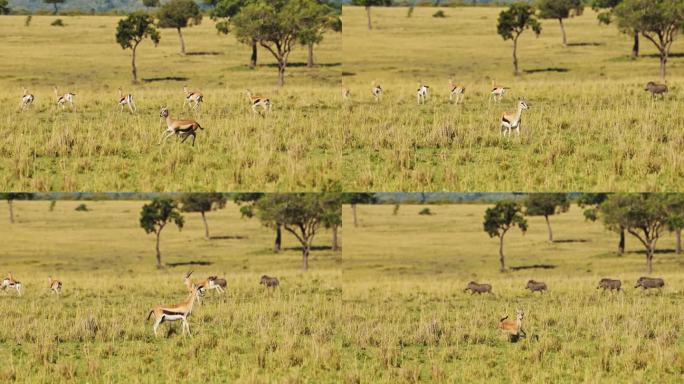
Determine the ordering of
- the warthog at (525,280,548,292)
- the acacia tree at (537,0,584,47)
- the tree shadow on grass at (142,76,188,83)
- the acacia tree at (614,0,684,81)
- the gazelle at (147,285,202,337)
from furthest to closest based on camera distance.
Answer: the acacia tree at (537,0,584,47) < the tree shadow on grass at (142,76,188,83) < the acacia tree at (614,0,684,81) < the warthog at (525,280,548,292) < the gazelle at (147,285,202,337)

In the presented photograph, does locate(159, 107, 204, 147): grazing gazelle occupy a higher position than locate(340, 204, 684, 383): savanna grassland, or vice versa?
locate(159, 107, 204, 147): grazing gazelle

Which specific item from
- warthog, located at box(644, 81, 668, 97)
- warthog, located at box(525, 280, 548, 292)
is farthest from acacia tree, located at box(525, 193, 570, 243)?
warthog, located at box(525, 280, 548, 292)

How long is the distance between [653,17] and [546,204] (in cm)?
1709

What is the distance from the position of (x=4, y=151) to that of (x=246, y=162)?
6180 mm

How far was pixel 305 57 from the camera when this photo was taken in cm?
8706

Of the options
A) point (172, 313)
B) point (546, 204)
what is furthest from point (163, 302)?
point (546, 204)

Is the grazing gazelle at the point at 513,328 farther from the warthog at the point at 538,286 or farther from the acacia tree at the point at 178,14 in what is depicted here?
the acacia tree at the point at 178,14

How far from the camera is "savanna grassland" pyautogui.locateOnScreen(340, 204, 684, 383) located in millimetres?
19516

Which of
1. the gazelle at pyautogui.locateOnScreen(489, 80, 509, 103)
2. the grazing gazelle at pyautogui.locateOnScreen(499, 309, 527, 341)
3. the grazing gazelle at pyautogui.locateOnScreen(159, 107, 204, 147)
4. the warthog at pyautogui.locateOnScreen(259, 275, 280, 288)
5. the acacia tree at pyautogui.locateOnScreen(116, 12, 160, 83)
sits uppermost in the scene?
the acacia tree at pyautogui.locateOnScreen(116, 12, 160, 83)

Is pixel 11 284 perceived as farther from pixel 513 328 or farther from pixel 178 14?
pixel 178 14

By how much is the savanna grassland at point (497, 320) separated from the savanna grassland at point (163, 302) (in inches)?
40.9

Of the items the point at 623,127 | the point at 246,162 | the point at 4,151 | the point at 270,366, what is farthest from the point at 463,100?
the point at 270,366

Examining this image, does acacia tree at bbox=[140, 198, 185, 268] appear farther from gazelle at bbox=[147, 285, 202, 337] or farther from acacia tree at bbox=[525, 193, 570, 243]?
gazelle at bbox=[147, 285, 202, 337]

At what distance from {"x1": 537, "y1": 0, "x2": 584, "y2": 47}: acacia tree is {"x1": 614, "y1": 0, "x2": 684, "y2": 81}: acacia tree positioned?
17.7 metres
